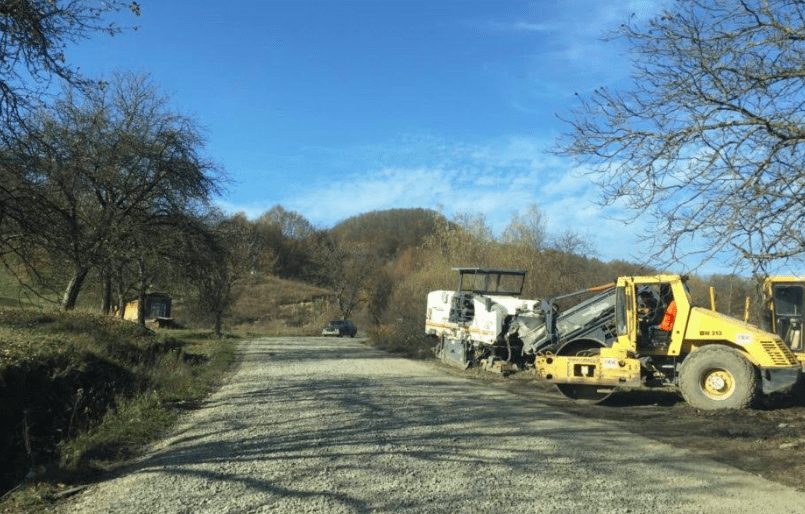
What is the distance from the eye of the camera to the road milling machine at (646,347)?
12.4 m

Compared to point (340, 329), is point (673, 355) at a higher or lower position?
lower

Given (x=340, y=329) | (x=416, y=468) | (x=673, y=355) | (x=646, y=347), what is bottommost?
(x=416, y=468)

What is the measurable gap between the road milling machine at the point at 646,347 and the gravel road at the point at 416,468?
7.33 feet

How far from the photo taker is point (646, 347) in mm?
13711

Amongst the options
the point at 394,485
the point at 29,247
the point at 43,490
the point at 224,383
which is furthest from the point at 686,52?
the point at 224,383

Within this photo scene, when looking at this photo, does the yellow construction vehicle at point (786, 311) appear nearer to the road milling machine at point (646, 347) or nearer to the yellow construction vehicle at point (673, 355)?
the yellow construction vehicle at point (673, 355)

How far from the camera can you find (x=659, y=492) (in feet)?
22.6

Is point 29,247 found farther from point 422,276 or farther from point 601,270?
point 422,276

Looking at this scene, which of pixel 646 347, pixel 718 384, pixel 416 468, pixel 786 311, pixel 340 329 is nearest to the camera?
pixel 416 468

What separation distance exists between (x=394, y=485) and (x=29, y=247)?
8.31m

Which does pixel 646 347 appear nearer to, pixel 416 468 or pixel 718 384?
pixel 718 384

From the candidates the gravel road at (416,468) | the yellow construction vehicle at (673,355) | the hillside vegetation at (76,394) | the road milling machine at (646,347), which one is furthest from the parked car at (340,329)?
the gravel road at (416,468)

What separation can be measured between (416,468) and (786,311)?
10665 millimetres

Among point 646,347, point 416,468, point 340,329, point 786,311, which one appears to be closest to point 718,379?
point 646,347
